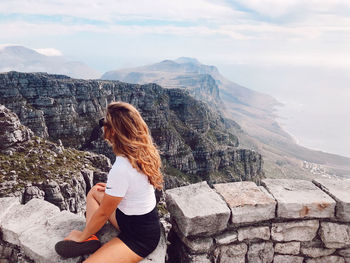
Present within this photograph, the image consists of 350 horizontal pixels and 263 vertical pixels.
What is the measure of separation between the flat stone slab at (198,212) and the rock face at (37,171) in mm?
32473

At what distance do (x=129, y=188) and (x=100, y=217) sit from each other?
73 centimetres

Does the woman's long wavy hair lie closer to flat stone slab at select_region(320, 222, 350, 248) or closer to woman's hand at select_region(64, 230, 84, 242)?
woman's hand at select_region(64, 230, 84, 242)

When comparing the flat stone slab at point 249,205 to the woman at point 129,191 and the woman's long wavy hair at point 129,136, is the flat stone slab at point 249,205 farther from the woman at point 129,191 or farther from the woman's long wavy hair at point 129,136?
the woman's long wavy hair at point 129,136

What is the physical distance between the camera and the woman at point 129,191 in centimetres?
452

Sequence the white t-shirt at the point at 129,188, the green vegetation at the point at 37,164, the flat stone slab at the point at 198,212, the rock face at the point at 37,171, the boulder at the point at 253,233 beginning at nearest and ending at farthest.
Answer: the white t-shirt at the point at 129,188, the flat stone slab at the point at 198,212, the boulder at the point at 253,233, the rock face at the point at 37,171, the green vegetation at the point at 37,164

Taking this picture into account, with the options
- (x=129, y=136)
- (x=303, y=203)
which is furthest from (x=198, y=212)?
(x=303, y=203)

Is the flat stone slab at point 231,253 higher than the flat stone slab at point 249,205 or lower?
lower

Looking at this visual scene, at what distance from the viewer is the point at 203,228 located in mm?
5562

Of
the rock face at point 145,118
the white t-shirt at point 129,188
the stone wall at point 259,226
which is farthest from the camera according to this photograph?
the rock face at point 145,118

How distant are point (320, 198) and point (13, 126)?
44250mm

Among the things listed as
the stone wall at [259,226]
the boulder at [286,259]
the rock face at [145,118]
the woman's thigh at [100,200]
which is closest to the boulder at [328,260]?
the stone wall at [259,226]

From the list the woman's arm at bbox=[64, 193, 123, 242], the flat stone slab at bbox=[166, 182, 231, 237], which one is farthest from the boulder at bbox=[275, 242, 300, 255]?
the woman's arm at bbox=[64, 193, 123, 242]

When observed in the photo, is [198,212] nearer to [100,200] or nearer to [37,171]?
[100,200]

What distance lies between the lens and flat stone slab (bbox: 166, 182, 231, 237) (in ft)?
18.0
